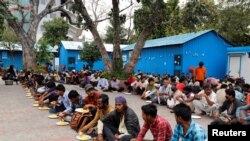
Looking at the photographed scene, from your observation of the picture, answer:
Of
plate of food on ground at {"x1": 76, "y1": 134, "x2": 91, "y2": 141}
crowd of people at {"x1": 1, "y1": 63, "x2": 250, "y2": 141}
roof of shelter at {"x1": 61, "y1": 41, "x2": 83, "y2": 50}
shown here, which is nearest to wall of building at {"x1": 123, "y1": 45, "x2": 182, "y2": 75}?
crowd of people at {"x1": 1, "y1": 63, "x2": 250, "y2": 141}

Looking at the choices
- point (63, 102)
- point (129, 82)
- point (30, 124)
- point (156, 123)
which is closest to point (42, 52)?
point (129, 82)

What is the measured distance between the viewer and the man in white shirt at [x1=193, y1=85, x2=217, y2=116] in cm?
1001

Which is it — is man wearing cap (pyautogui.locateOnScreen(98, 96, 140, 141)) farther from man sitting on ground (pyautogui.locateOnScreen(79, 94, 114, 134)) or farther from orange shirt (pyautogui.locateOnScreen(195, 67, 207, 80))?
orange shirt (pyautogui.locateOnScreen(195, 67, 207, 80))

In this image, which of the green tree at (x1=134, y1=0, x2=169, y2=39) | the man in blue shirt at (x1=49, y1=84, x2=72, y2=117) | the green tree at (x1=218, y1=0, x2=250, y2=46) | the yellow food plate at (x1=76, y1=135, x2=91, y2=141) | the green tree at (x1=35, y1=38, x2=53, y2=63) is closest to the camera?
the yellow food plate at (x1=76, y1=135, x2=91, y2=141)

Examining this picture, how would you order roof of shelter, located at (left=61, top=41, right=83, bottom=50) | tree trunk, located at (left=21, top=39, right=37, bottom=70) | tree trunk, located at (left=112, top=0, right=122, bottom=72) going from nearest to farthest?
1. tree trunk, located at (left=112, top=0, right=122, bottom=72)
2. tree trunk, located at (left=21, top=39, right=37, bottom=70)
3. roof of shelter, located at (left=61, top=41, right=83, bottom=50)

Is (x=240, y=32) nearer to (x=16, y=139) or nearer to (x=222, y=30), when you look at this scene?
(x=222, y=30)

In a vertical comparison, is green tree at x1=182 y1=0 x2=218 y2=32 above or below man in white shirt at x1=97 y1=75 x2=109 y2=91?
above

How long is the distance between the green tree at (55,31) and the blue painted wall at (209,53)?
78.2ft

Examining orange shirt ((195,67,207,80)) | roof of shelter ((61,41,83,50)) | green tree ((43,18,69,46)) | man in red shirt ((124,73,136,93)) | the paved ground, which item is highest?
green tree ((43,18,69,46))

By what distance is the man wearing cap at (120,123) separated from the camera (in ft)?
21.2

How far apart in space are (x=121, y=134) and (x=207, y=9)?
A: 38.8ft

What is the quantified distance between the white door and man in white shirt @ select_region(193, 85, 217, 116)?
34.3 ft

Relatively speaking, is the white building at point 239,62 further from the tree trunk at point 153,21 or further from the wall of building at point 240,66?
the tree trunk at point 153,21

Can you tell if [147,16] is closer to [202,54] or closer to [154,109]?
[202,54]
